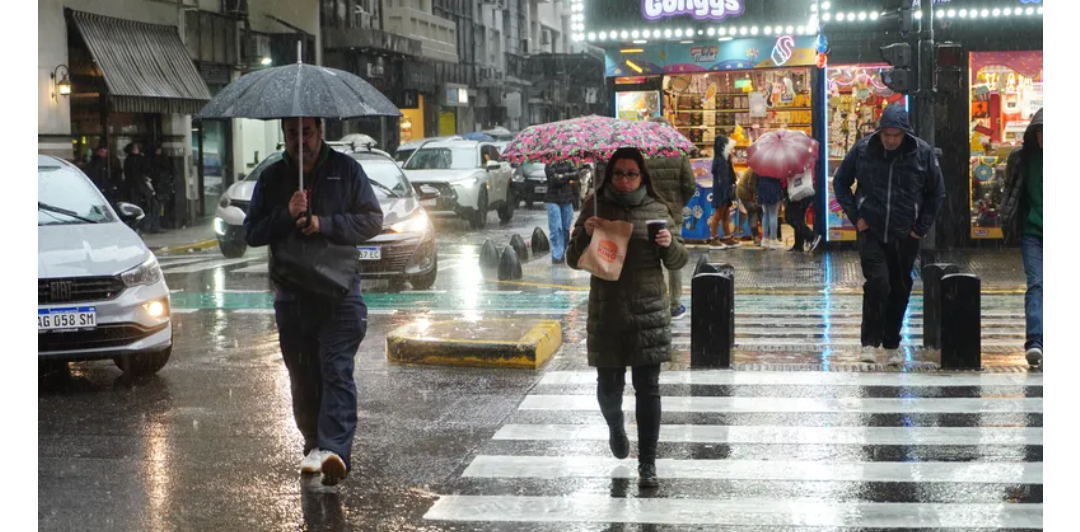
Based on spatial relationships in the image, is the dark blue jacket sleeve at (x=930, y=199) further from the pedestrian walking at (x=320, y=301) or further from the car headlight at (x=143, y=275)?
the car headlight at (x=143, y=275)

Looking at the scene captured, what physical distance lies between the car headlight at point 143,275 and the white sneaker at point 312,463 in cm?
346

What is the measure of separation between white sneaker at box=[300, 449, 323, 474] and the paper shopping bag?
5.80ft

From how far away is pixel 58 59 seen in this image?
26516 millimetres

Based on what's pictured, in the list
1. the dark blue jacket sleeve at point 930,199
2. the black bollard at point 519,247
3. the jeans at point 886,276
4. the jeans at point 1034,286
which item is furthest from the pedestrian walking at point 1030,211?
the black bollard at point 519,247

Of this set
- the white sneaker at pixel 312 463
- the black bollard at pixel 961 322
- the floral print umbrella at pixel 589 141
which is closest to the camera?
the white sneaker at pixel 312 463

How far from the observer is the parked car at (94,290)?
9859 millimetres

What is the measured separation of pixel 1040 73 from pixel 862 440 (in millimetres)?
12933

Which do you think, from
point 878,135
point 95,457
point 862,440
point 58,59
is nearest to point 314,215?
point 95,457

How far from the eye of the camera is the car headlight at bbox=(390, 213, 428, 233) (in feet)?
54.9

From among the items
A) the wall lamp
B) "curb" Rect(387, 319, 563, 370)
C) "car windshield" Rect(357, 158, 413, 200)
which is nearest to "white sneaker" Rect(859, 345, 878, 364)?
"curb" Rect(387, 319, 563, 370)

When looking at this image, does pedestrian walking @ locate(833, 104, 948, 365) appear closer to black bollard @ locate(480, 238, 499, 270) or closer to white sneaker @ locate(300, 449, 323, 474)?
white sneaker @ locate(300, 449, 323, 474)

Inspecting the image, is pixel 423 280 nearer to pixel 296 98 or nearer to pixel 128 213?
pixel 128 213

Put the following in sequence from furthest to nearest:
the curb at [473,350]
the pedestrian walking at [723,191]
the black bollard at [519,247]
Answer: the pedestrian walking at [723,191], the black bollard at [519,247], the curb at [473,350]

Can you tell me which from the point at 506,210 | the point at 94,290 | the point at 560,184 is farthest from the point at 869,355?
the point at 506,210
